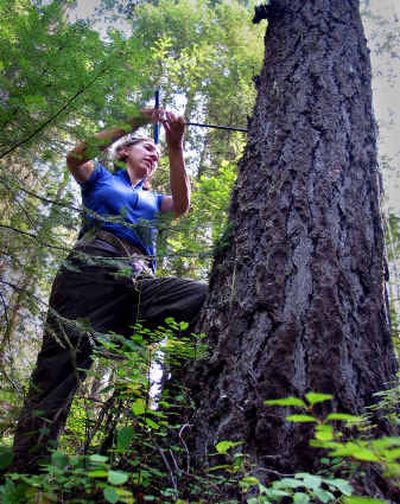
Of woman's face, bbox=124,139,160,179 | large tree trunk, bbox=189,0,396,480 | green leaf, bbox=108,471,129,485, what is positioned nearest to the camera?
green leaf, bbox=108,471,129,485

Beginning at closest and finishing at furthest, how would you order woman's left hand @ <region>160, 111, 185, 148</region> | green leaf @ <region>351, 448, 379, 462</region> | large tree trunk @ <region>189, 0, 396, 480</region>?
green leaf @ <region>351, 448, 379, 462</region>
large tree trunk @ <region>189, 0, 396, 480</region>
woman's left hand @ <region>160, 111, 185, 148</region>

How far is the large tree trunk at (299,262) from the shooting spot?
1427mm

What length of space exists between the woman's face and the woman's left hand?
334mm

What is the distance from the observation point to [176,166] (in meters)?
2.61

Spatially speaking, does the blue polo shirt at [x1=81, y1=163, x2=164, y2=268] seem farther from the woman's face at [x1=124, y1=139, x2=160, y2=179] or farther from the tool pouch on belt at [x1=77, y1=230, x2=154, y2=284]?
the woman's face at [x1=124, y1=139, x2=160, y2=179]

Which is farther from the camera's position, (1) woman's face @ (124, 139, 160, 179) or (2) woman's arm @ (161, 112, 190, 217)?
(1) woman's face @ (124, 139, 160, 179)

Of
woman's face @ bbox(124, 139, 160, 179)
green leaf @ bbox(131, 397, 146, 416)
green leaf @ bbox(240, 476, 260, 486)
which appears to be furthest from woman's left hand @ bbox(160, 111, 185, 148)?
green leaf @ bbox(240, 476, 260, 486)

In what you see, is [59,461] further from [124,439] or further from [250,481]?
[250,481]

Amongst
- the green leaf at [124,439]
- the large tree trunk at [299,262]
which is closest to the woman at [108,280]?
the large tree trunk at [299,262]

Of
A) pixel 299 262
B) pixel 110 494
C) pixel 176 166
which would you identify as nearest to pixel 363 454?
pixel 110 494

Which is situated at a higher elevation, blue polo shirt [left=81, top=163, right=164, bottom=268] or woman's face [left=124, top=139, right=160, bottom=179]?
woman's face [left=124, top=139, right=160, bottom=179]

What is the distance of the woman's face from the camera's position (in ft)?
9.20

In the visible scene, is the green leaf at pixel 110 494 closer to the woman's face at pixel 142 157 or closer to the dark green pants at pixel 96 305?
the dark green pants at pixel 96 305

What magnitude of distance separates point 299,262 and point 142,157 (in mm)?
1477
